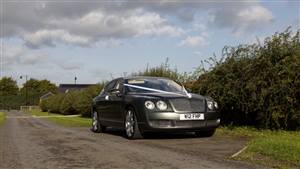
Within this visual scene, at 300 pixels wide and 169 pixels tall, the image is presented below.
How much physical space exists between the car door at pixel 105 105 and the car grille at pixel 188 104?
2.74 m

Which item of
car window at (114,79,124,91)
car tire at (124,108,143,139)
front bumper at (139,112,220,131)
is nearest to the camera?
front bumper at (139,112,220,131)

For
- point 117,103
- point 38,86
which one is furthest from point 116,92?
point 38,86

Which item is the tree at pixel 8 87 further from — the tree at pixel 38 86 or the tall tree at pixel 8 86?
the tree at pixel 38 86

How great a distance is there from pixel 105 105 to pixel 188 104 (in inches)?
128

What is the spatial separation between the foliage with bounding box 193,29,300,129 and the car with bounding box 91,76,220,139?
56.8 inches

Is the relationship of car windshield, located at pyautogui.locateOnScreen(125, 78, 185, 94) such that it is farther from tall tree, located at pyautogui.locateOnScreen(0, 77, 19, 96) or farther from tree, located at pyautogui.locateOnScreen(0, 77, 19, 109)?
tall tree, located at pyautogui.locateOnScreen(0, 77, 19, 96)

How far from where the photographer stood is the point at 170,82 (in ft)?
43.5

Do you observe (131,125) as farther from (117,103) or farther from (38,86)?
(38,86)

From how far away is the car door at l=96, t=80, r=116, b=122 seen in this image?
13.9 metres

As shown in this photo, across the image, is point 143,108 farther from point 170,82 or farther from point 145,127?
point 170,82

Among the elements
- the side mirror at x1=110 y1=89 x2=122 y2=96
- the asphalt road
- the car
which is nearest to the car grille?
the car

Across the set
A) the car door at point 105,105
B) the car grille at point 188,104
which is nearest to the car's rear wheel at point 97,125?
the car door at point 105,105

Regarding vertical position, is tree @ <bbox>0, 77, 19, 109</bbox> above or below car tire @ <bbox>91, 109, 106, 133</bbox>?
above

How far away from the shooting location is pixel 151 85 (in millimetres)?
12820
